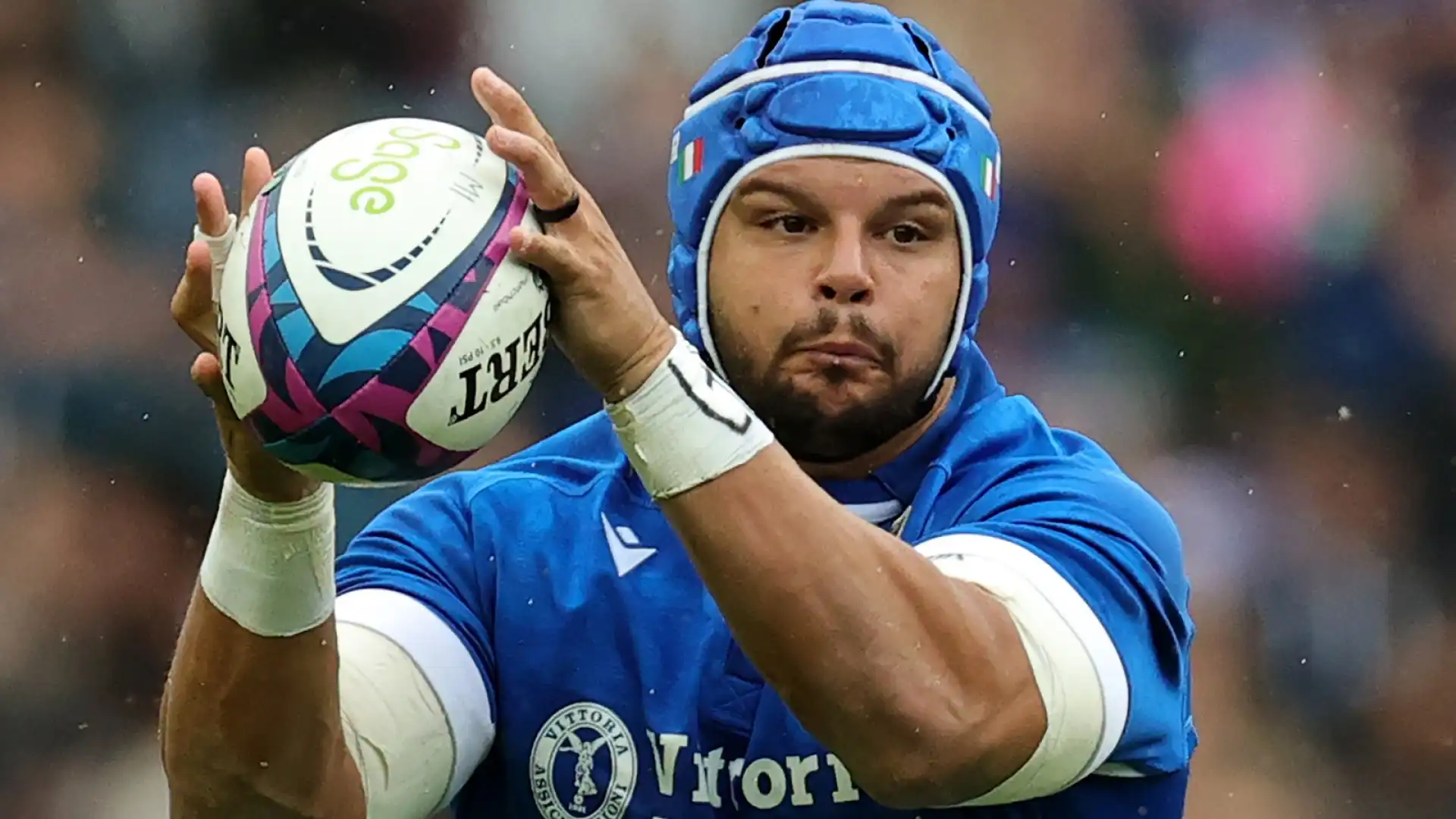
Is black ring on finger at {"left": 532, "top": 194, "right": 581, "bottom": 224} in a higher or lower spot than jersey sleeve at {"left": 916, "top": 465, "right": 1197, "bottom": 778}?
higher

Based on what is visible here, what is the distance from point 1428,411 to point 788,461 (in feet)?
11.3

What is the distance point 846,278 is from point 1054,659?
2.05ft

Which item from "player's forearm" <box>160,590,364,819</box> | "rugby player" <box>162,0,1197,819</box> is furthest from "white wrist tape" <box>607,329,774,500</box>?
"player's forearm" <box>160,590,364,819</box>

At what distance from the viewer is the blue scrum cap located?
297 centimetres

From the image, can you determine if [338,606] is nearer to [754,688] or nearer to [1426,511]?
[754,688]

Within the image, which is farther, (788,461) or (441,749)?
(441,749)

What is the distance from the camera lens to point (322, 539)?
2.46 m

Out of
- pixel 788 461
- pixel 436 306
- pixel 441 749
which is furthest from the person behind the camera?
pixel 441 749

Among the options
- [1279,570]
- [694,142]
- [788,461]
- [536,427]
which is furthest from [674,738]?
[1279,570]

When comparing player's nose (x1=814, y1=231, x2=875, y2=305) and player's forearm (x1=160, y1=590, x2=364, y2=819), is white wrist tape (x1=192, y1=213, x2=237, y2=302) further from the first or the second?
player's nose (x1=814, y1=231, x2=875, y2=305)

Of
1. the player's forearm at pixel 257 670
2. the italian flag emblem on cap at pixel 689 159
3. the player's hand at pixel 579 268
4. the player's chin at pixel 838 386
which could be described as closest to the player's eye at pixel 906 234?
the player's chin at pixel 838 386

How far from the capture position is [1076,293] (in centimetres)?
537

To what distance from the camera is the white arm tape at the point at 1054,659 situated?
2.46m

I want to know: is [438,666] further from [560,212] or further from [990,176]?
[990,176]
